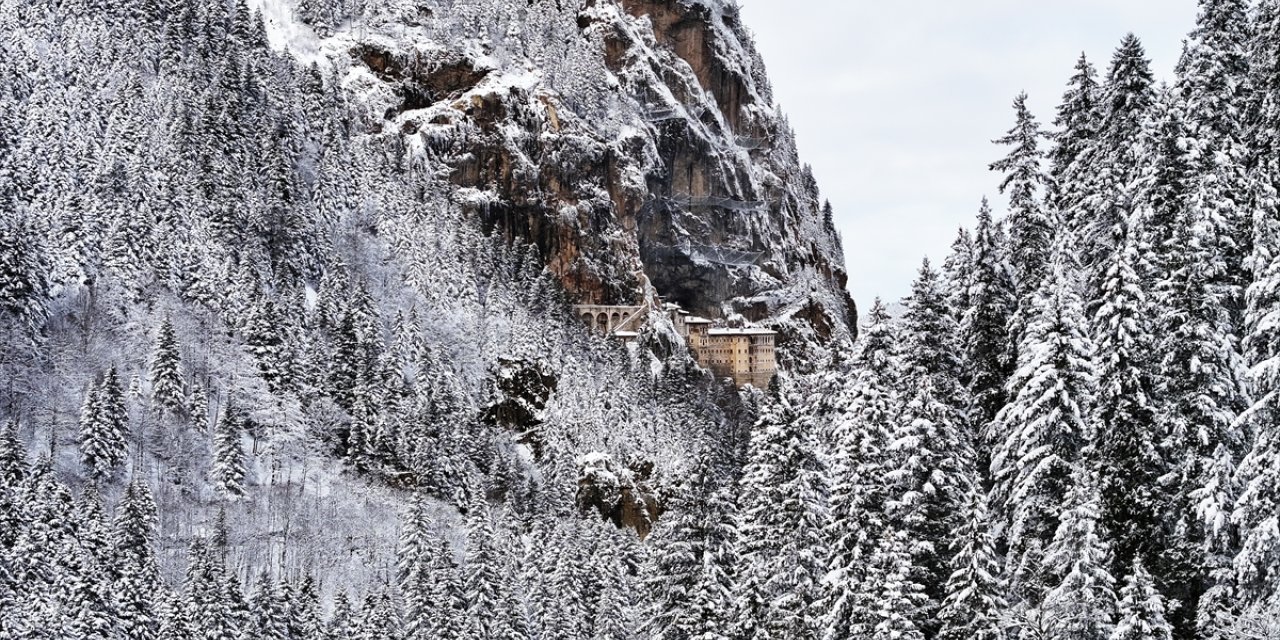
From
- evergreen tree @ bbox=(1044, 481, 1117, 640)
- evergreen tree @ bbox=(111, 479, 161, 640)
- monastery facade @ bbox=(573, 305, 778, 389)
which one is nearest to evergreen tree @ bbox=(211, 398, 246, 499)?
evergreen tree @ bbox=(111, 479, 161, 640)

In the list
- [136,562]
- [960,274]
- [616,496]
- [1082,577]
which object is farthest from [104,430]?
[1082,577]

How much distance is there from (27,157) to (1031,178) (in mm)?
109970

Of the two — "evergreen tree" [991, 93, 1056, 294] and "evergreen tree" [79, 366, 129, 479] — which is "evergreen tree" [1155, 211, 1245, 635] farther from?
"evergreen tree" [79, 366, 129, 479]

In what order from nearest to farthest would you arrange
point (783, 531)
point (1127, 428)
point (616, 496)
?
point (1127, 428), point (783, 531), point (616, 496)

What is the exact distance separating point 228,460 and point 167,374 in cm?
1063

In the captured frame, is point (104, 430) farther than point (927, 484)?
Yes

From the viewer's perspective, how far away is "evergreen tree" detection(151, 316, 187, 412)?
→ 3871 inches

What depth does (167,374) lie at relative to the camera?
325 ft

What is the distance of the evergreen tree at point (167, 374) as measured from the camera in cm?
9831

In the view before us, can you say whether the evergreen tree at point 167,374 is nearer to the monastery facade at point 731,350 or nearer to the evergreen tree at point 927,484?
the evergreen tree at point 927,484

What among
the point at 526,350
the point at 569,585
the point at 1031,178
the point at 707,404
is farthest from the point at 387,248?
the point at 1031,178

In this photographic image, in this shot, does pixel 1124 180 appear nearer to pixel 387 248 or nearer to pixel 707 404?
pixel 387 248

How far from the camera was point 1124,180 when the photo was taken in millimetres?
33031

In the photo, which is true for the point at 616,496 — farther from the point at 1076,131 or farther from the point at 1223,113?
the point at 1223,113
